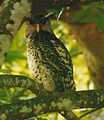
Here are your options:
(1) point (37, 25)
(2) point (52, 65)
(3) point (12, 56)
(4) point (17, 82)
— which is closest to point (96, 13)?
(2) point (52, 65)

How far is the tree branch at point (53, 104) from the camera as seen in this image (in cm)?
126

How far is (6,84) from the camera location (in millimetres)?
1348

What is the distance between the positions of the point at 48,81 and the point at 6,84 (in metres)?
0.72

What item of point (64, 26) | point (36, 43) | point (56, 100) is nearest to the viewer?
point (56, 100)

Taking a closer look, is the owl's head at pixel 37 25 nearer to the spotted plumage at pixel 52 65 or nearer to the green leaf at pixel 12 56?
the spotted plumage at pixel 52 65

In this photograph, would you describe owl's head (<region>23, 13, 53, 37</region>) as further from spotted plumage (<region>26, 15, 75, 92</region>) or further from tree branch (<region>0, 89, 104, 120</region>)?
tree branch (<region>0, 89, 104, 120</region>)

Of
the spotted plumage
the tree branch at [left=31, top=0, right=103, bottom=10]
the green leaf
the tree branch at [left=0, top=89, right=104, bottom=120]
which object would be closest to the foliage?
the spotted plumage

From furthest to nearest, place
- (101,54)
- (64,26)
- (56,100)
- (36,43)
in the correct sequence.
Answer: (64,26) → (101,54) → (36,43) → (56,100)

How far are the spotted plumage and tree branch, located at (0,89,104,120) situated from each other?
0.56m

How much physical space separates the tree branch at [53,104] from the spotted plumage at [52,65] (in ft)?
1.83

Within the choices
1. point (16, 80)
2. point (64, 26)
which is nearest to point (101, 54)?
point (64, 26)

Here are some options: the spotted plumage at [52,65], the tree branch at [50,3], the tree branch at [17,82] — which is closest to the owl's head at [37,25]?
the spotted plumage at [52,65]

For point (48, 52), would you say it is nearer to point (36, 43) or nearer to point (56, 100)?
point (36, 43)

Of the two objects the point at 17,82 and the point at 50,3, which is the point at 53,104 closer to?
the point at 17,82
